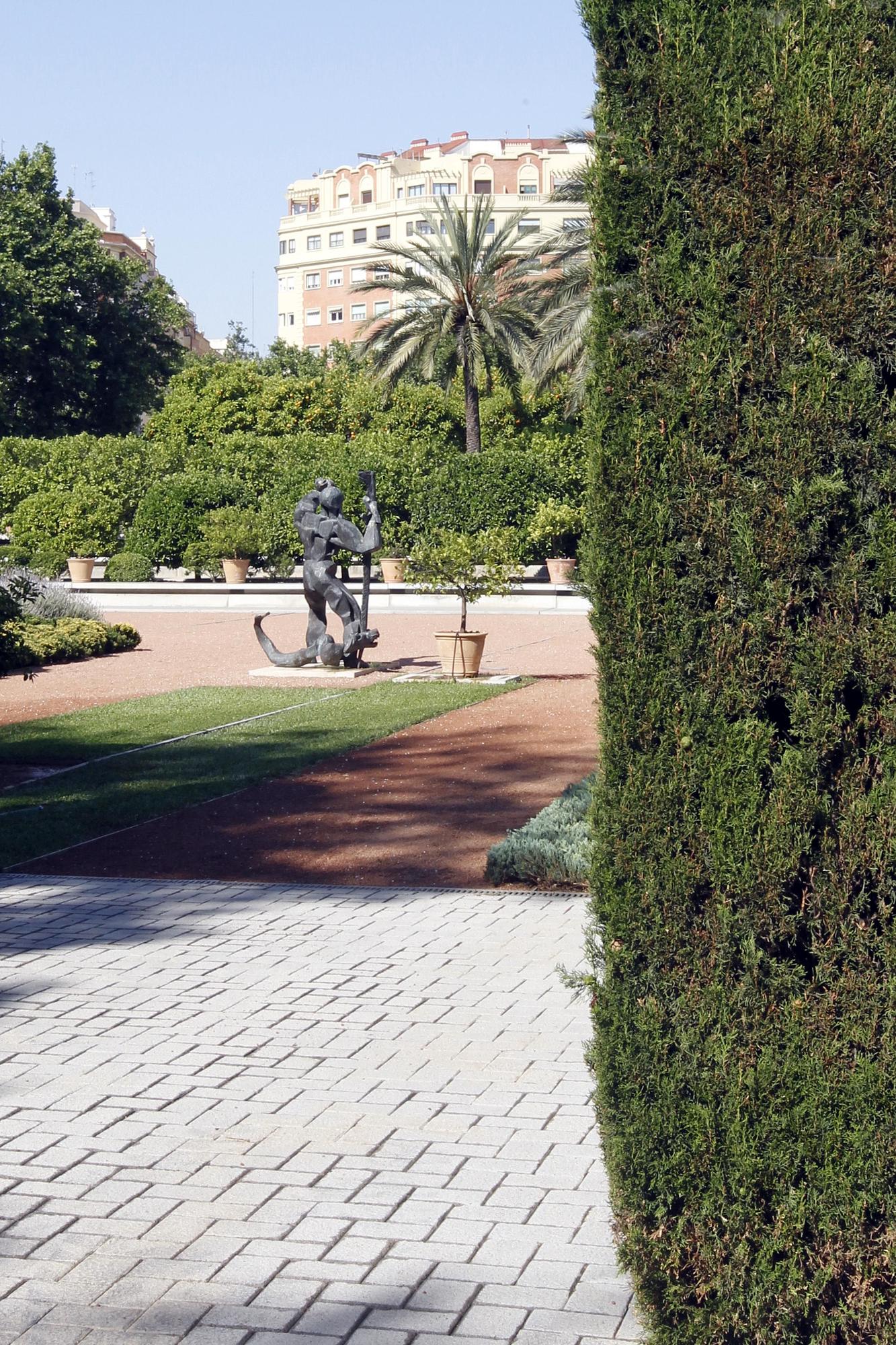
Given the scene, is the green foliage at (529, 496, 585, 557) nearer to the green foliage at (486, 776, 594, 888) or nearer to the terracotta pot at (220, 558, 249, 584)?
the terracotta pot at (220, 558, 249, 584)

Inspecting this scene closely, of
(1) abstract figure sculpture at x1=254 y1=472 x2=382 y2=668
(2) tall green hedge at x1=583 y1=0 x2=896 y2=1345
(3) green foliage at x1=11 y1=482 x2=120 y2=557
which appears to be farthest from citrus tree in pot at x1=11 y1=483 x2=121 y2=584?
(2) tall green hedge at x1=583 y1=0 x2=896 y2=1345

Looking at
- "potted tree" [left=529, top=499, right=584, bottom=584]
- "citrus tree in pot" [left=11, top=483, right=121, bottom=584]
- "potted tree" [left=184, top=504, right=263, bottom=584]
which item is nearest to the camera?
"potted tree" [left=529, top=499, right=584, bottom=584]

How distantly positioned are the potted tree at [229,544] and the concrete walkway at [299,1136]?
2604 centimetres

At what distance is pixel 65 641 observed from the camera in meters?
18.8

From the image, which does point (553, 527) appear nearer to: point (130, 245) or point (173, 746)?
point (173, 746)

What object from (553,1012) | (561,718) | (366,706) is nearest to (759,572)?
(553,1012)

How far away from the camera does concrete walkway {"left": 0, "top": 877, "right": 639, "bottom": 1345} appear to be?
3.12m

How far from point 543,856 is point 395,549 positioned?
25.9 m

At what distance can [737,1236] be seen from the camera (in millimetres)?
2598

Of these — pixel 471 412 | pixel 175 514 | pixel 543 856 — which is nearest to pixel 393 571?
pixel 175 514

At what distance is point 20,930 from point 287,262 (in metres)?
118

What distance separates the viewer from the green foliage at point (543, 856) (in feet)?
23.7

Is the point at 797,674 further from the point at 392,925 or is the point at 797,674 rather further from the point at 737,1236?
the point at 392,925

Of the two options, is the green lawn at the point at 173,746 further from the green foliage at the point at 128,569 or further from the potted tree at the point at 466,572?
the green foliage at the point at 128,569
